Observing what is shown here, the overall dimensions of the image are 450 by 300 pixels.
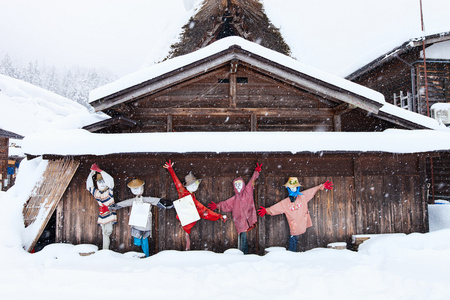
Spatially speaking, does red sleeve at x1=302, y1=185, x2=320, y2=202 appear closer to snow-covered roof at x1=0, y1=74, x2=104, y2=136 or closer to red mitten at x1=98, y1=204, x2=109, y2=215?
red mitten at x1=98, y1=204, x2=109, y2=215

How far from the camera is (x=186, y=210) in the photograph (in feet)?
19.5

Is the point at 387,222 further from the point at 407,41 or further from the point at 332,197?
the point at 407,41

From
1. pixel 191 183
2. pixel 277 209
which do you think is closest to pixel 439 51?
pixel 277 209

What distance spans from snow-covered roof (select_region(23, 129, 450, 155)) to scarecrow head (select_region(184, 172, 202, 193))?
687mm

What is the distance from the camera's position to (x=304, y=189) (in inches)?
252

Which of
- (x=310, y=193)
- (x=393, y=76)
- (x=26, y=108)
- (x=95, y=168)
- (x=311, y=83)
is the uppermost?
(x=26, y=108)

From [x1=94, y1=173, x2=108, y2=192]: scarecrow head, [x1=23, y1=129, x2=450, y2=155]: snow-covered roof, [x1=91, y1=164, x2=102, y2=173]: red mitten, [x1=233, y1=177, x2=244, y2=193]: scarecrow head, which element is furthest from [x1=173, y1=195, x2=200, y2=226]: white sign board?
[x1=91, y1=164, x2=102, y2=173]: red mitten

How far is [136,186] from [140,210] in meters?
0.51

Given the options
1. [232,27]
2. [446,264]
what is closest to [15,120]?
[232,27]

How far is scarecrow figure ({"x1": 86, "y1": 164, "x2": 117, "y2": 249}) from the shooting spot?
5.85 metres

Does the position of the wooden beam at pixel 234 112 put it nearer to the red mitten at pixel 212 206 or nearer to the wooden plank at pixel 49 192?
the wooden plank at pixel 49 192

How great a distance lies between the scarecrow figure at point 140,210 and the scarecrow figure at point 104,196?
167 millimetres

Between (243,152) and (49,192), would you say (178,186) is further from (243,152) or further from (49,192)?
(49,192)

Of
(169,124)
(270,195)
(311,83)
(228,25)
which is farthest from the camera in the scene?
(228,25)
